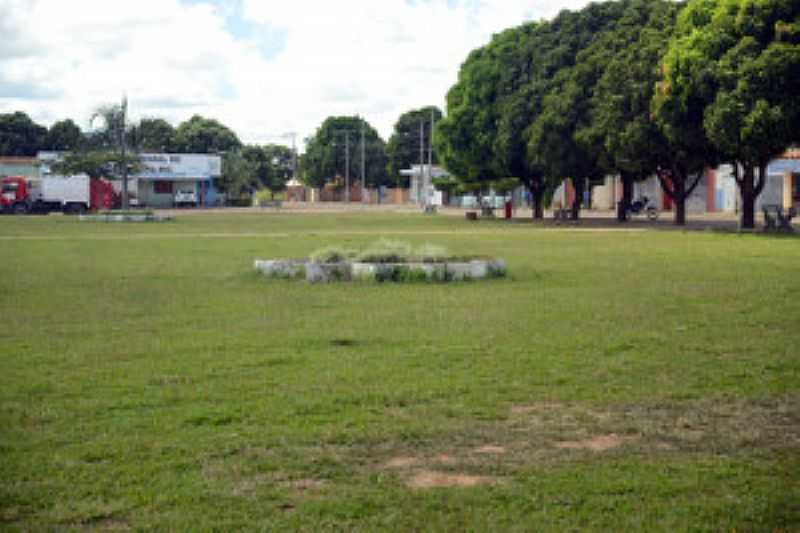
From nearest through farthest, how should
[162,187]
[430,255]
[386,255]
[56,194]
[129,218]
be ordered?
[386,255]
[430,255]
[129,218]
[56,194]
[162,187]

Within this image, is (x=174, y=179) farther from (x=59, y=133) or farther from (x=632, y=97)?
(x=632, y=97)

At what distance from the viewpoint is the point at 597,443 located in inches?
284

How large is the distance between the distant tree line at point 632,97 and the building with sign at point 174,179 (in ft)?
137

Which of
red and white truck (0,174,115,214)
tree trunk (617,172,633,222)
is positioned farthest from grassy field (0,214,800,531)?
red and white truck (0,174,115,214)

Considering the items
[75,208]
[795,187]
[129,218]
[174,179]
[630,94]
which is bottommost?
[129,218]

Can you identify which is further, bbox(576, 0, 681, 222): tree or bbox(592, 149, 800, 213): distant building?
bbox(592, 149, 800, 213): distant building

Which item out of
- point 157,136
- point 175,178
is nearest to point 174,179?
point 175,178

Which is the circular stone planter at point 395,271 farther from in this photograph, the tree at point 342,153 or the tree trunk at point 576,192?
the tree at point 342,153

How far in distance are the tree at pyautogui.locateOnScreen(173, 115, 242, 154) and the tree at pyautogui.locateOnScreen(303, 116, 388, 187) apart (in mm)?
16332

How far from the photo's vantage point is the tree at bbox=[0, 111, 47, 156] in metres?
121

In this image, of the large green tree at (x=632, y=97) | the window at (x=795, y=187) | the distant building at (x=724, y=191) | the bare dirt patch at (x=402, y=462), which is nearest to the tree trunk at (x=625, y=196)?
the large green tree at (x=632, y=97)

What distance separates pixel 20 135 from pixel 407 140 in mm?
44571

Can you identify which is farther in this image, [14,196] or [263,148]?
[263,148]

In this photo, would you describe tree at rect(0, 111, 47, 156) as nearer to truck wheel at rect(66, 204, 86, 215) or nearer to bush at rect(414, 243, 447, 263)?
truck wheel at rect(66, 204, 86, 215)
